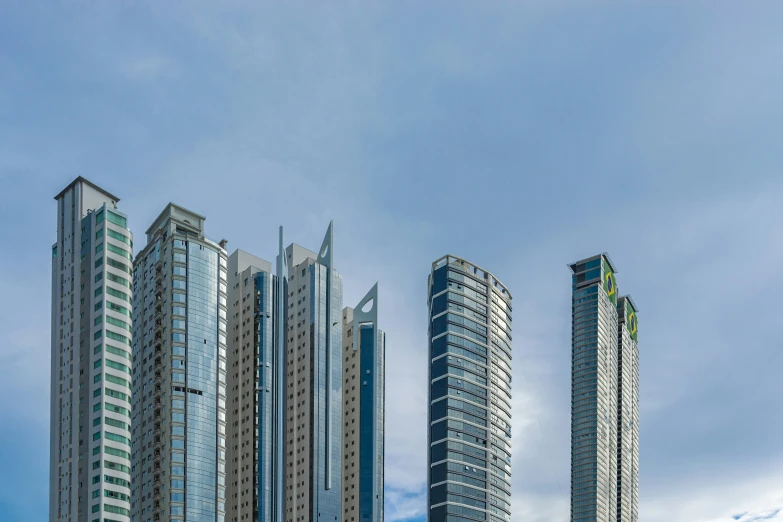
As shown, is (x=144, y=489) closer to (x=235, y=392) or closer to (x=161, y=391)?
(x=161, y=391)

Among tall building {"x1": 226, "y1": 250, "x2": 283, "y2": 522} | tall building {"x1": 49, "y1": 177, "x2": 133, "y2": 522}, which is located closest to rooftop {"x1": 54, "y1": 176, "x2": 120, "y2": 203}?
tall building {"x1": 49, "y1": 177, "x2": 133, "y2": 522}

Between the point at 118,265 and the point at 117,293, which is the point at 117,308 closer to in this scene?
the point at 117,293

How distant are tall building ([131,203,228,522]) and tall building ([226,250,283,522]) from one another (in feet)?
96.3

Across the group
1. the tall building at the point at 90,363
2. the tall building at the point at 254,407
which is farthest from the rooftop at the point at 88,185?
the tall building at the point at 254,407

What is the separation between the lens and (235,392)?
193750 millimetres

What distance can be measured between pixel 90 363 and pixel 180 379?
36306 mm

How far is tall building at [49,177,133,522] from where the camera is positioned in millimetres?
113188

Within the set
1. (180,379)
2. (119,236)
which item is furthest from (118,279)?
(180,379)

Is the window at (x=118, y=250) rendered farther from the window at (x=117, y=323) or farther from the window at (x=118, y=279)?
the window at (x=117, y=323)

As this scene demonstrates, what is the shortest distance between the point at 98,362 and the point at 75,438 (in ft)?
27.6

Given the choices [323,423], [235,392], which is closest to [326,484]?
[323,423]

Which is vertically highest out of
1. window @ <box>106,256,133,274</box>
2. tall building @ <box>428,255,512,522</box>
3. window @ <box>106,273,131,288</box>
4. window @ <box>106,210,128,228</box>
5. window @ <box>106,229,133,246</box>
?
window @ <box>106,210,128,228</box>

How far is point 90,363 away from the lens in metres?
117

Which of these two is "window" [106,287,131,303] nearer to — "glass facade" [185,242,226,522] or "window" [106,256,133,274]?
"window" [106,256,133,274]
